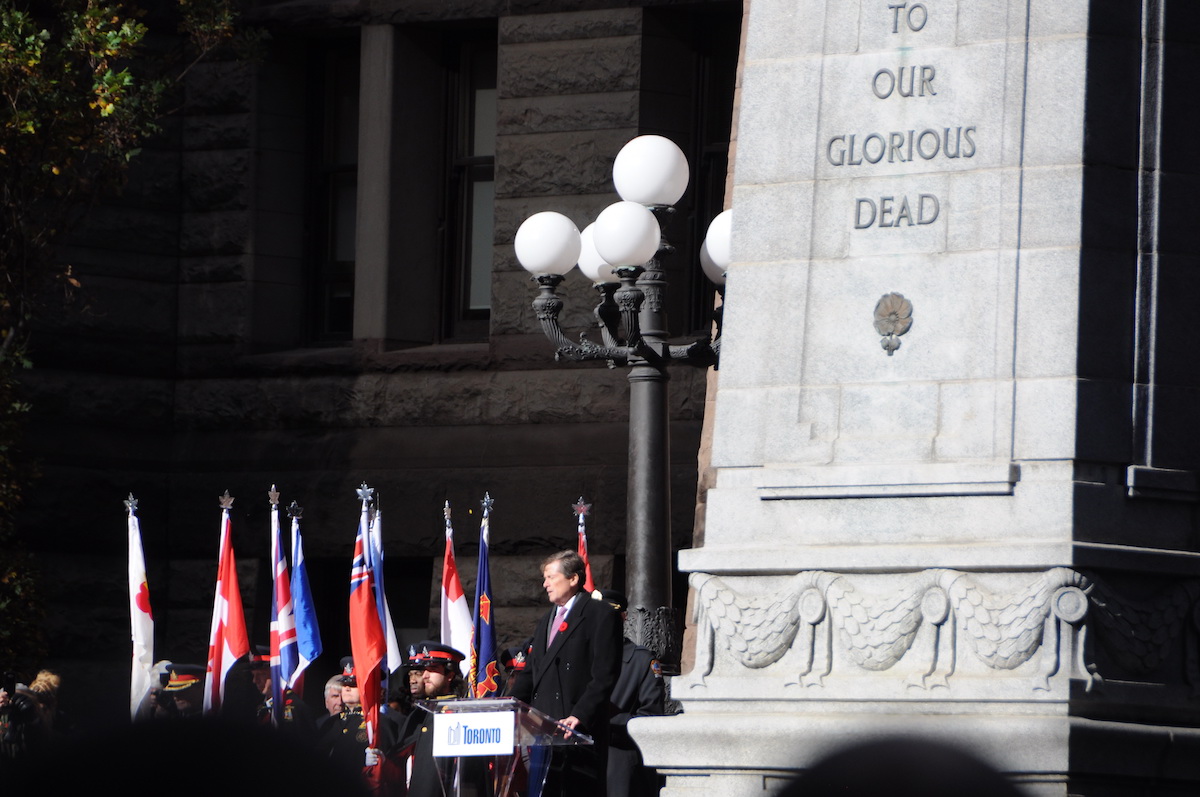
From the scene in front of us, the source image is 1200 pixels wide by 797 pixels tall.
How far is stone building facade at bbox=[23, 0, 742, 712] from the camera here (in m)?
16.7

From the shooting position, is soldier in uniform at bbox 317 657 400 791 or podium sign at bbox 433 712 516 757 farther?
soldier in uniform at bbox 317 657 400 791

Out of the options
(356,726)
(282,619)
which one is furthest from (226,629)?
(356,726)

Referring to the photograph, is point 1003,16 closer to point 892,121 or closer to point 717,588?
point 892,121

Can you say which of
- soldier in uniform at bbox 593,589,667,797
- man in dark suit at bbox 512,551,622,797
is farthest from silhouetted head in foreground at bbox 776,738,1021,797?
soldier in uniform at bbox 593,589,667,797

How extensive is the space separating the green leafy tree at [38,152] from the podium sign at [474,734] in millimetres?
5171

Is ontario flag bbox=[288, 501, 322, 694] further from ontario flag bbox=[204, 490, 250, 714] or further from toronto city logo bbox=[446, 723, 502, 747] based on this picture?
toronto city logo bbox=[446, 723, 502, 747]

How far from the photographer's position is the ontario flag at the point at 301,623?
1388cm

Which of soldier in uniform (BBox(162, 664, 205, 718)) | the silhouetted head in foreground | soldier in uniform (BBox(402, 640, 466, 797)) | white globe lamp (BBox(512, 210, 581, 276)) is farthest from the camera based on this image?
soldier in uniform (BBox(162, 664, 205, 718))

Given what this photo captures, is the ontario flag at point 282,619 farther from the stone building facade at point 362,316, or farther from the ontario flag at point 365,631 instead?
the stone building facade at point 362,316

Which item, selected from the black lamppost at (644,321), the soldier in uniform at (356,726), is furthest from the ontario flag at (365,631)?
the black lamppost at (644,321)

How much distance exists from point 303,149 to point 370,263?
4.06 feet

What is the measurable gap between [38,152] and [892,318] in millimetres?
8349

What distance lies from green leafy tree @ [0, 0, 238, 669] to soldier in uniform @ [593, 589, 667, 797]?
460cm

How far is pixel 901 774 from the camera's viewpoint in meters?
2.87
